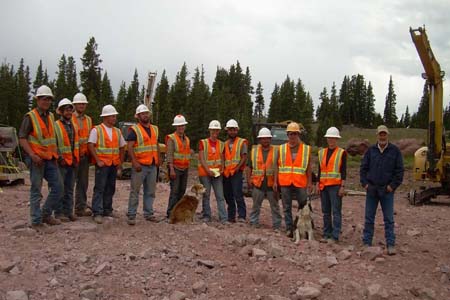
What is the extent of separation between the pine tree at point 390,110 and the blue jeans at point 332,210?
336 ft

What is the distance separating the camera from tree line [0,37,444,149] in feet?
206

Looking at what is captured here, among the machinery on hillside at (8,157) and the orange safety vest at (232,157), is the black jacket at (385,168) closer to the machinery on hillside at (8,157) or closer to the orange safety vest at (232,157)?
the orange safety vest at (232,157)

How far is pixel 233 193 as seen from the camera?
29.8 feet

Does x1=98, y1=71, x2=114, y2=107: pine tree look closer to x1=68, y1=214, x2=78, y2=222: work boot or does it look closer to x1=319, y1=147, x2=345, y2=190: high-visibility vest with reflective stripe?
x1=68, y1=214, x2=78, y2=222: work boot

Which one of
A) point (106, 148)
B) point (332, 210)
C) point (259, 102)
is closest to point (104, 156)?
point (106, 148)

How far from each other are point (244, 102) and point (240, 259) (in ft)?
267

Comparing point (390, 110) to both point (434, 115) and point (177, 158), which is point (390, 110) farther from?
point (177, 158)

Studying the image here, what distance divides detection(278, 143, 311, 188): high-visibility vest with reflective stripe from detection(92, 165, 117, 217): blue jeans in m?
2.84

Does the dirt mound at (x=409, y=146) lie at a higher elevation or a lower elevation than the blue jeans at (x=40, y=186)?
higher

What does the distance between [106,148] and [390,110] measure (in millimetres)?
105797

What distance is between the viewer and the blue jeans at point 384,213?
754cm

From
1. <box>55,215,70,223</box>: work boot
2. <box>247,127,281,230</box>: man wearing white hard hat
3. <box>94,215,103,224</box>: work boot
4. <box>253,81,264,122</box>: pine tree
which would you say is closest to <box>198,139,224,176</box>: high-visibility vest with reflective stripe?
<box>247,127,281,230</box>: man wearing white hard hat

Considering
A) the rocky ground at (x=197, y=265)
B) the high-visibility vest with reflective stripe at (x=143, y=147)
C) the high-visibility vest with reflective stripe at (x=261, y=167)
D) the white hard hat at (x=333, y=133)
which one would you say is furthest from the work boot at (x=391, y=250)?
the high-visibility vest with reflective stripe at (x=143, y=147)

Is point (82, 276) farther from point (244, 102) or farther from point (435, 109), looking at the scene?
point (244, 102)
